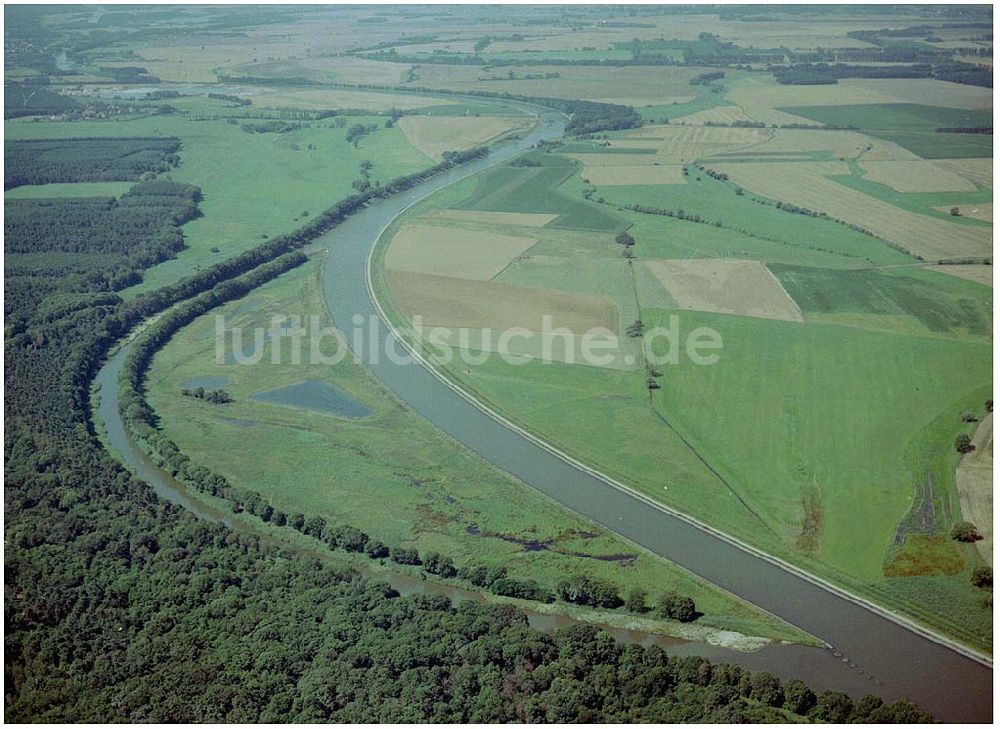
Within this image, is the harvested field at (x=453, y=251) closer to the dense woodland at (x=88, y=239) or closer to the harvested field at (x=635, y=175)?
the dense woodland at (x=88, y=239)

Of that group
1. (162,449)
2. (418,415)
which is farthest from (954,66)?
(162,449)

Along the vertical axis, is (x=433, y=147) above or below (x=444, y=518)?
above

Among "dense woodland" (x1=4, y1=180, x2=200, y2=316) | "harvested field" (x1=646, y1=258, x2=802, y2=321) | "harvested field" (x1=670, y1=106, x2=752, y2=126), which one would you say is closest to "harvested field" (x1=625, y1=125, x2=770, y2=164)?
"harvested field" (x1=670, y1=106, x2=752, y2=126)

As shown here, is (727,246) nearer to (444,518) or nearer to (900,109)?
(444,518)

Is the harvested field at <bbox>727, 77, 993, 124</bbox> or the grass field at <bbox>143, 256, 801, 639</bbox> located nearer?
the grass field at <bbox>143, 256, 801, 639</bbox>

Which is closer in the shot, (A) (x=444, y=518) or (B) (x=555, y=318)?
(A) (x=444, y=518)

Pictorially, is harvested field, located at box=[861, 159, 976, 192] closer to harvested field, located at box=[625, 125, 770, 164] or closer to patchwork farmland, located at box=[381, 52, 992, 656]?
patchwork farmland, located at box=[381, 52, 992, 656]

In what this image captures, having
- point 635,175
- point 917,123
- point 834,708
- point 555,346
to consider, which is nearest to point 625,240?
point 555,346
